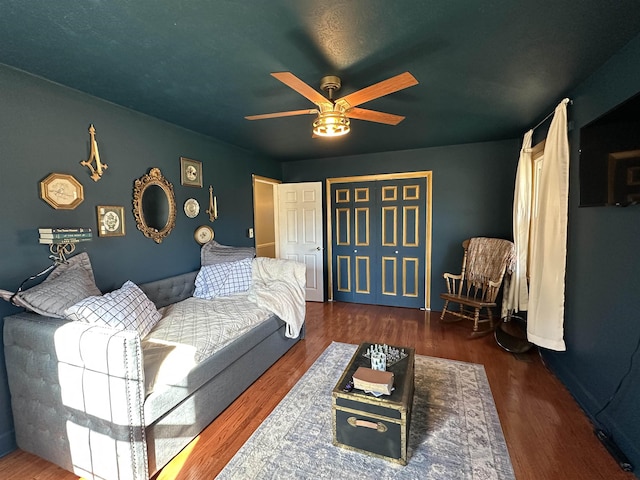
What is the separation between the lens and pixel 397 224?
439 centimetres

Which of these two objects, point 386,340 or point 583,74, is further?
point 386,340

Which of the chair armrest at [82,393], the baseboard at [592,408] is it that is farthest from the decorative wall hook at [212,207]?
the baseboard at [592,408]

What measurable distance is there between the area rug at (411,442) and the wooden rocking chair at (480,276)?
1225mm

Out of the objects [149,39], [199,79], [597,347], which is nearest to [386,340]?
[597,347]

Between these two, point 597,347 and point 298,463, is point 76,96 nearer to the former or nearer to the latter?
point 298,463

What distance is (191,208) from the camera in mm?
3219

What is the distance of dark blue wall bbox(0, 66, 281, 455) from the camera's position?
1.83m

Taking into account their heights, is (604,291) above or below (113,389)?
above

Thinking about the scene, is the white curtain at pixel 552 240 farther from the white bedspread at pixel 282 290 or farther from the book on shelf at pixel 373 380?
the white bedspread at pixel 282 290

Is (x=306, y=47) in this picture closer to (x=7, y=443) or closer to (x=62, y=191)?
(x=62, y=191)

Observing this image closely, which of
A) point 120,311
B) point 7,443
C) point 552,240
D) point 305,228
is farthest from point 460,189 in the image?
point 7,443

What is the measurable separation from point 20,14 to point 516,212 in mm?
4055

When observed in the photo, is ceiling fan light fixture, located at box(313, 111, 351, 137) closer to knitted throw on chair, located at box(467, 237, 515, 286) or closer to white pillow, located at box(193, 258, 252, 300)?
white pillow, located at box(193, 258, 252, 300)

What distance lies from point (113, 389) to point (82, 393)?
213mm
